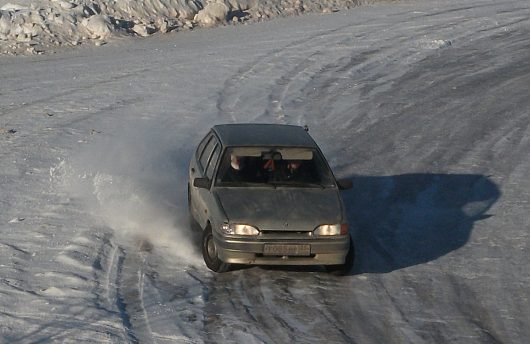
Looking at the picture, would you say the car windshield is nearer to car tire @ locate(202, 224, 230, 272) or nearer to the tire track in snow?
car tire @ locate(202, 224, 230, 272)

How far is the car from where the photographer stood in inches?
481

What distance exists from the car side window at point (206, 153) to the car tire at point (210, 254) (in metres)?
1.40

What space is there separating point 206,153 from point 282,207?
6.91 ft

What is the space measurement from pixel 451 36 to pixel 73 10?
33.1 ft

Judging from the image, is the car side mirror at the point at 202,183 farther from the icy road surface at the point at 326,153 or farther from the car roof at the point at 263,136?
the icy road surface at the point at 326,153

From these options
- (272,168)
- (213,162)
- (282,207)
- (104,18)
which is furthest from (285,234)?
(104,18)

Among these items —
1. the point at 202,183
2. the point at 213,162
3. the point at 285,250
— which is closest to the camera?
the point at 285,250

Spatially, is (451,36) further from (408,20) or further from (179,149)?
(179,149)

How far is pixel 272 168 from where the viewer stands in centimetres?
1320

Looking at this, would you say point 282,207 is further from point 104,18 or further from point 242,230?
point 104,18

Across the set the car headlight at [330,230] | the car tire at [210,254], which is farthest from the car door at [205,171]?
the car headlight at [330,230]

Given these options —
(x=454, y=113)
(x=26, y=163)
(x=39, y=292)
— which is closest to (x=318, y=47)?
(x=454, y=113)

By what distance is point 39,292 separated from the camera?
38.7 feet

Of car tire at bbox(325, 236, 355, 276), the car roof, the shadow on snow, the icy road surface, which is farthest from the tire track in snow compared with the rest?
the shadow on snow
